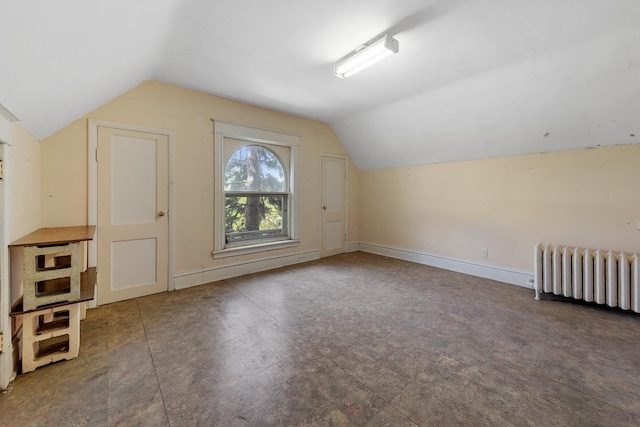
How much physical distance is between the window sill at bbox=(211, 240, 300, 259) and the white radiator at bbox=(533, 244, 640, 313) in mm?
3375

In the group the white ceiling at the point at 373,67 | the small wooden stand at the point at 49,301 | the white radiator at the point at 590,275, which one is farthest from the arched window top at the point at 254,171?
the white radiator at the point at 590,275

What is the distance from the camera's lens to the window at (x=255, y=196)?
3777 millimetres

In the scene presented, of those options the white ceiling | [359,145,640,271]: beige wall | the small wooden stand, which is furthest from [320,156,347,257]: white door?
the small wooden stand

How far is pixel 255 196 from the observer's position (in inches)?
159

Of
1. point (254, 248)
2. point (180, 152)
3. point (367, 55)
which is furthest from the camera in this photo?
point (254, 248)

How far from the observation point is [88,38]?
1508mm

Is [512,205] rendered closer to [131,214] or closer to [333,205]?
[333,205]

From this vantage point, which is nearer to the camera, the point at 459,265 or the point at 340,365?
the point at 340,365

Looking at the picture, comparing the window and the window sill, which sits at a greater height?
the window

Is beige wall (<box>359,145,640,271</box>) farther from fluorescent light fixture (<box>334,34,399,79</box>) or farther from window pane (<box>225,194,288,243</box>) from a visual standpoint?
fluorescent light fixture (<box>334,34,399,79</box>)

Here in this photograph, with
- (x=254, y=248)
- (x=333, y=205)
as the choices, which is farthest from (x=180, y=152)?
(x=333, y=205)

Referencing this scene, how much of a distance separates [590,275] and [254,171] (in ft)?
14.2

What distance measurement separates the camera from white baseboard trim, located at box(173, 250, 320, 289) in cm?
325

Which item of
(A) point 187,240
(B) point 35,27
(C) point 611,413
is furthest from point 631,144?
(A) point 187,240
